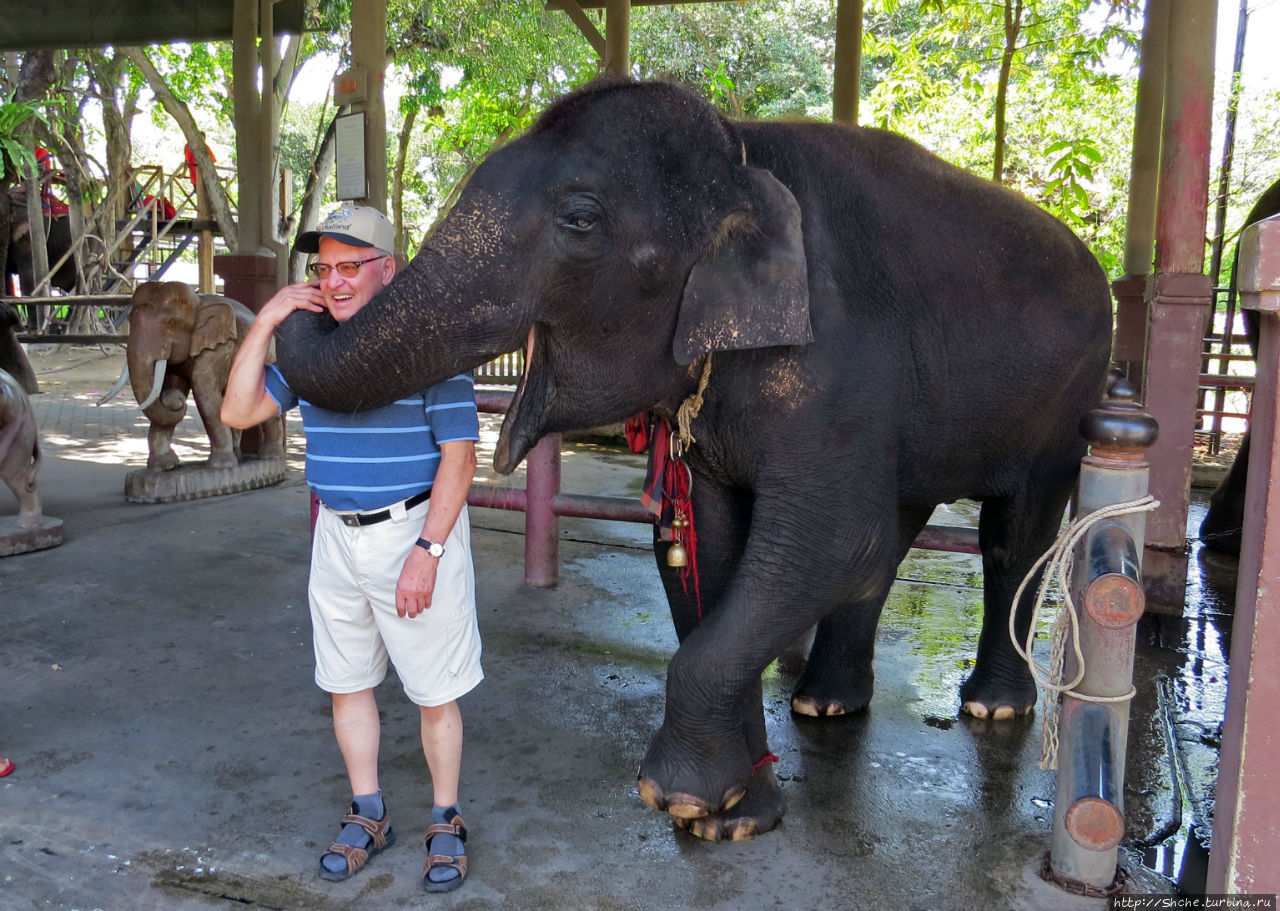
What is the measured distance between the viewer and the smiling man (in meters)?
2.32

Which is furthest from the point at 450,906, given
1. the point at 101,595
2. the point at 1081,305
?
the point at 101,595

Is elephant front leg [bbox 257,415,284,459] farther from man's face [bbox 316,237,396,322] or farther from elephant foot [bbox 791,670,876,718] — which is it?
man's face [bbox 316,237,396,322]

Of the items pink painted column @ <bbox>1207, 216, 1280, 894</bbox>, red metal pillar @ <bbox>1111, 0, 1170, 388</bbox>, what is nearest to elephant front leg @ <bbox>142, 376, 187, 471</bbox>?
red metal pillar @ <bbox>1111, 0, 1170, 388</bbox>

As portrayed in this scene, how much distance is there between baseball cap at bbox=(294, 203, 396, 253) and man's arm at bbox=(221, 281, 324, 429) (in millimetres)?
103

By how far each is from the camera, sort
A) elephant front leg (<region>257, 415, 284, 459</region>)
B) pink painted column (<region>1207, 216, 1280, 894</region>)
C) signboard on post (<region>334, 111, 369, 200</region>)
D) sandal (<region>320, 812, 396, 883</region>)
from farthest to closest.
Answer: elephant front leg (<region>257, 415, 284, 459</region>) < signboard on post (<region>334, 111, 369, 200</region>) < sandal (<region>320, 812, 396, 883</region>) < pink painted column (<region>1207, 216, 1280, 894</region>)

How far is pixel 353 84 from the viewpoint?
536 cm

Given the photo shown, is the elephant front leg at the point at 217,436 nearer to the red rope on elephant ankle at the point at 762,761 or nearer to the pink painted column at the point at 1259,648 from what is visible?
the red rope on elephant ankle at the point at 762,761

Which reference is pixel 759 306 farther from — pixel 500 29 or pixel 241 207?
pixel 500 29

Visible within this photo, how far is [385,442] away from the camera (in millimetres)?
2354

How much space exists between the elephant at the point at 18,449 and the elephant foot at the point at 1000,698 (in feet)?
13.7

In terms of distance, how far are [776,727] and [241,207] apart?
5491 millimetres

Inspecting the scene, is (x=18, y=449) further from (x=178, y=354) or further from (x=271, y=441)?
(x=271, y=441)

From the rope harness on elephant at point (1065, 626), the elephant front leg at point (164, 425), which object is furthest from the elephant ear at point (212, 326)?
the rope harness on elephant at point (1065, 626)

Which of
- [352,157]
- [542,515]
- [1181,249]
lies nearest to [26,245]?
[352,157]
